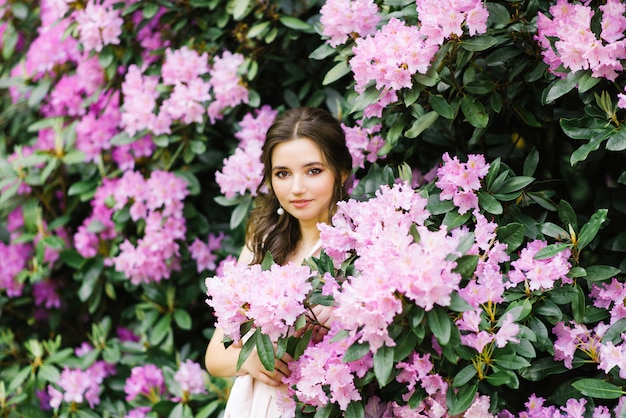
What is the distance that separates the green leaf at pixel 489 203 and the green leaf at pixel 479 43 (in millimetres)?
356

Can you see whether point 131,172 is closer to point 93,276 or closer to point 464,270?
point 93,276

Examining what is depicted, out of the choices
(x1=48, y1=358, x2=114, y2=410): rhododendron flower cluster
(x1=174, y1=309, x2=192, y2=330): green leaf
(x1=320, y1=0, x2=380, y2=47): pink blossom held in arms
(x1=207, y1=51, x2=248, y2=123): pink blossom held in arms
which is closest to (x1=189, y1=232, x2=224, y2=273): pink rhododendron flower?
(x1=174, y1=309, x2=192, y2=330): green leaf

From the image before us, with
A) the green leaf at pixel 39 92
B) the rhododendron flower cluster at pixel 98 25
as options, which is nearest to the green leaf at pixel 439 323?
the rhododendron flower cluster at pixel 98 25

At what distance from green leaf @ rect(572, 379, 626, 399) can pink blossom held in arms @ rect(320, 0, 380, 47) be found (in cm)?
106

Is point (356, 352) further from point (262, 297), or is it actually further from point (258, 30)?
point (258, 30)

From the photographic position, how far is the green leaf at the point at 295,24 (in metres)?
2.38

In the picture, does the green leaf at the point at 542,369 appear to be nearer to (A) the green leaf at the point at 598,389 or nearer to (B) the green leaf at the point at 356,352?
(A) the green leaf at the point at 598,389

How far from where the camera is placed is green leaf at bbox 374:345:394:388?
1.33 metres

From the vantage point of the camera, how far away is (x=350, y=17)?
1896mm

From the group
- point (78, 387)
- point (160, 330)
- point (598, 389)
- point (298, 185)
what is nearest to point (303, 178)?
point (298, 185)

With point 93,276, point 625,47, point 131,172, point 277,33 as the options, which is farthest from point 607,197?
point 93,276

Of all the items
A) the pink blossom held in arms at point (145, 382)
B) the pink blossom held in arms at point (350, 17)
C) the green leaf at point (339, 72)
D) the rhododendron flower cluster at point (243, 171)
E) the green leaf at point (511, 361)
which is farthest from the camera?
the pink blossom held in arms at point (145, 382)

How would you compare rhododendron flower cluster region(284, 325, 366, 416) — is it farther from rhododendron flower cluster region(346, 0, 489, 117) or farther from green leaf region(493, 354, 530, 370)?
rhododendron flower cluster region(346, 0, 489, 117)

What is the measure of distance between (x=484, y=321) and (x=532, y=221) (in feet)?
1.45
